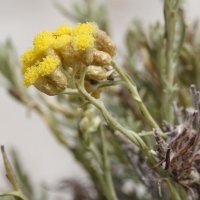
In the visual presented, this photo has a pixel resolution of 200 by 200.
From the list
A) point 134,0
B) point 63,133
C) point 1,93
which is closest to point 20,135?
point 1,93

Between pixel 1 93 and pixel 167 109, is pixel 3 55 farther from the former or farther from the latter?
pixel 1 93

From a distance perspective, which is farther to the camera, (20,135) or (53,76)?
(20,135)

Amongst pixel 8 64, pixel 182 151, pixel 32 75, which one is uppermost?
pixel 8 64

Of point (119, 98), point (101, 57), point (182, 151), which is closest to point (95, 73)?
point (101, 57)

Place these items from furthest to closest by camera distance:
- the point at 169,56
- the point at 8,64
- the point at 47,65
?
the point at 8,64 → the point at 169,56 → the point at 47,65

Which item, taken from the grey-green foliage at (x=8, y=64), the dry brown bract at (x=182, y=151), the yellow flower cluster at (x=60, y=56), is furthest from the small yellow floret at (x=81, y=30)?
the grey-green foliage at (x=8, y=64)

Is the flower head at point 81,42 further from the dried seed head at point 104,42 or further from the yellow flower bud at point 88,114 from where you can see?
the yellow flower bud at point 88,114

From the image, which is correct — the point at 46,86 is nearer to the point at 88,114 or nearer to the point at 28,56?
the point at 28,56

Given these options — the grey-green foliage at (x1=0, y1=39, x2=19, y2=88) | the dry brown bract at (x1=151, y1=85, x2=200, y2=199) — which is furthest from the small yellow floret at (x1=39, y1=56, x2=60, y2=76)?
the grey-green foliage at (x1=0, y1=39, x2=19, y2=88)
